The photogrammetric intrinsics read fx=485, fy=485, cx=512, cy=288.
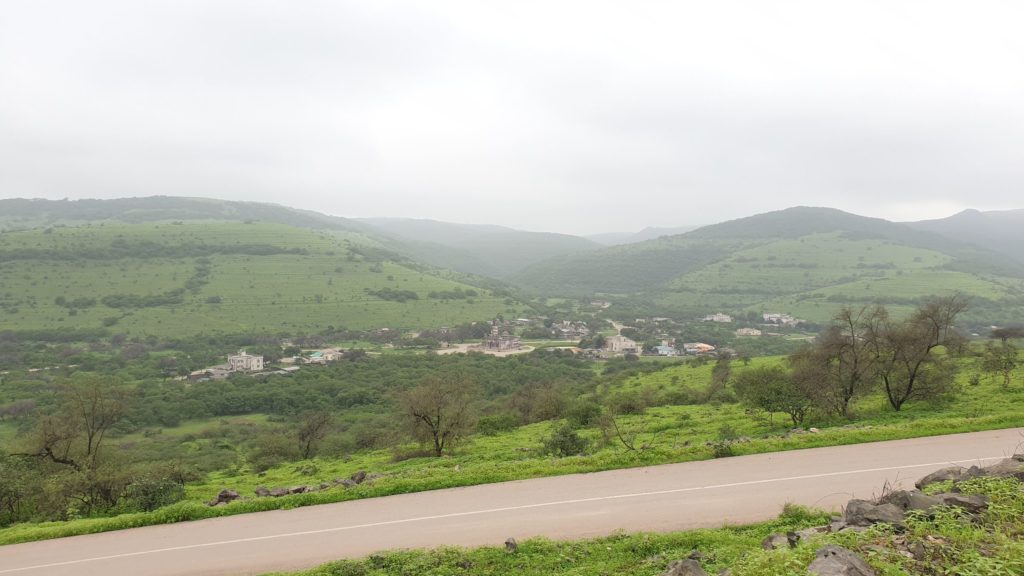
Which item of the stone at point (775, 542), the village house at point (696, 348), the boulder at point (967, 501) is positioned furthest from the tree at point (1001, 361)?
the village house at point (696, 348)

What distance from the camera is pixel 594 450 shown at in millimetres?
20141

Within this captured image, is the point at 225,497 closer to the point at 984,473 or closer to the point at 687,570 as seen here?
the point at 687,570

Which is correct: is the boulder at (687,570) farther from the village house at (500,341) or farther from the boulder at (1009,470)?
the village house at (500,341)

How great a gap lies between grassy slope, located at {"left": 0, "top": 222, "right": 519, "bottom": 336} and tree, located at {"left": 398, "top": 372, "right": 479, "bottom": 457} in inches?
4379

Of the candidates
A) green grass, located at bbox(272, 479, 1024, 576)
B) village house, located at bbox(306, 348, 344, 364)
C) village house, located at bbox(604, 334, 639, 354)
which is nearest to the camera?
green grass, located at bbox(272, 479, 1024, 576)

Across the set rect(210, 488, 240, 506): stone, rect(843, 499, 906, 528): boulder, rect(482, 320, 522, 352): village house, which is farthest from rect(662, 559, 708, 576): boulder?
rect(482, 320, 522, 352): village house

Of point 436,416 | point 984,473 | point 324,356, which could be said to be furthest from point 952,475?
point 324,356

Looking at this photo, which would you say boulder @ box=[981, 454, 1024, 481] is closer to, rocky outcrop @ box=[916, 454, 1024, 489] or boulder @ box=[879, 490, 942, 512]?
rocky outcrop @ box=[916, 454, 1024, 489]

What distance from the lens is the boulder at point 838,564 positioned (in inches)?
250

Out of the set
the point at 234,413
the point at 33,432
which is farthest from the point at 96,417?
the point at 234,413

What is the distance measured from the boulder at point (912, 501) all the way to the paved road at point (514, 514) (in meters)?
2.62

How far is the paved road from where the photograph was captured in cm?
1173

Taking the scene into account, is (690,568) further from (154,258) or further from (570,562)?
(154,258)

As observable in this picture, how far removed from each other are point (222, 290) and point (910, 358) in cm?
16670
